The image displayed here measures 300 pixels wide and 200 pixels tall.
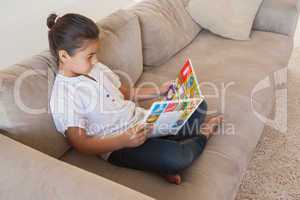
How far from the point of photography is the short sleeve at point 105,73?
131cm

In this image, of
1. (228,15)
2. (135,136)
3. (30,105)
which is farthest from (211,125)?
(228,15)

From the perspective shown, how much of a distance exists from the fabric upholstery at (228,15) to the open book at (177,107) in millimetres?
823

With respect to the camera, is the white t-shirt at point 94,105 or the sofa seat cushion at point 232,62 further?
the sofa seat cushion at point 232,62

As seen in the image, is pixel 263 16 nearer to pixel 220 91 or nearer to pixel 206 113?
pixel 220 91

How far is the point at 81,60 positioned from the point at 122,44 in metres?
0.40

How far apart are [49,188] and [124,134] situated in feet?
1.38

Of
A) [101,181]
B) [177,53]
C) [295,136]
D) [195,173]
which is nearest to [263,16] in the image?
[177,53]

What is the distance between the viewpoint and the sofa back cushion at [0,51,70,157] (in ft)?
3.59

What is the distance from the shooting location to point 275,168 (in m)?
1.73

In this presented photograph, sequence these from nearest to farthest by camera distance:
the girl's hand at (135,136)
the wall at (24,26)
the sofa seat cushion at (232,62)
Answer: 1. the girl's hand at (135,136)
2. the wall at (24,26)
3. the sofa seat cushion at (232,62)

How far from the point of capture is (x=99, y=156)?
1300 mm

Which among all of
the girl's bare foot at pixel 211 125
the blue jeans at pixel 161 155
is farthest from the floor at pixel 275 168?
the blue jeans at pixel 161 155

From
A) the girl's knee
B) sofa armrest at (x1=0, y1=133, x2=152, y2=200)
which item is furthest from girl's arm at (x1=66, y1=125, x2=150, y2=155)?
sofa armrest at (x1=0, y1=133, x2=152, y2=200)

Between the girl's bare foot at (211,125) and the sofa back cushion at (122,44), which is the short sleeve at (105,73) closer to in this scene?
the sofa back cushion at (122,44)
